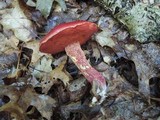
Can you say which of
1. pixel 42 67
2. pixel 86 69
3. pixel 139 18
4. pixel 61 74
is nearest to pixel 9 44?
pixel 42 67

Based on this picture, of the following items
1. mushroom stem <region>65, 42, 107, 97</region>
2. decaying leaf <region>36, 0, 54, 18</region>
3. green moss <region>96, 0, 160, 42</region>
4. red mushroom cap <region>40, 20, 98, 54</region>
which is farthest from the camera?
decaying leaf <region>36, 0, 54, 18</region>

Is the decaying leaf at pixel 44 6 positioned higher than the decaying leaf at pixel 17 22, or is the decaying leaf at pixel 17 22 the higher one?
the decaying leaf at pixel 44 6

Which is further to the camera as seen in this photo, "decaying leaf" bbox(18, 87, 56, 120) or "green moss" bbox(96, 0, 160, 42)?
"green moss" bbox(96, 0, 160, 42)

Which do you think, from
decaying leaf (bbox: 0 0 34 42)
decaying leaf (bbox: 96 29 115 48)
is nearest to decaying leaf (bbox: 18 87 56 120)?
decaying leaf (bbox: 0 0 34 42)

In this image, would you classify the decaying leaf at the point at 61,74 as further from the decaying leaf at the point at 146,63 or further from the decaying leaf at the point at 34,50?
the decaying leaf at the point at 146,63

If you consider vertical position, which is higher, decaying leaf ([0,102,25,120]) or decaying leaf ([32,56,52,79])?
decaying leaf ([32,56,52,79])

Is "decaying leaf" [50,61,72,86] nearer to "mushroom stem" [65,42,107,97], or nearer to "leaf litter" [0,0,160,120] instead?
"leaf litter" [0,0,160,120]

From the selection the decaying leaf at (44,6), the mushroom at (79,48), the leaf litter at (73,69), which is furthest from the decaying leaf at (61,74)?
the decaying leaf at (44,6)

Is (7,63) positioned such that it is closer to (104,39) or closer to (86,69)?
(86,69)
